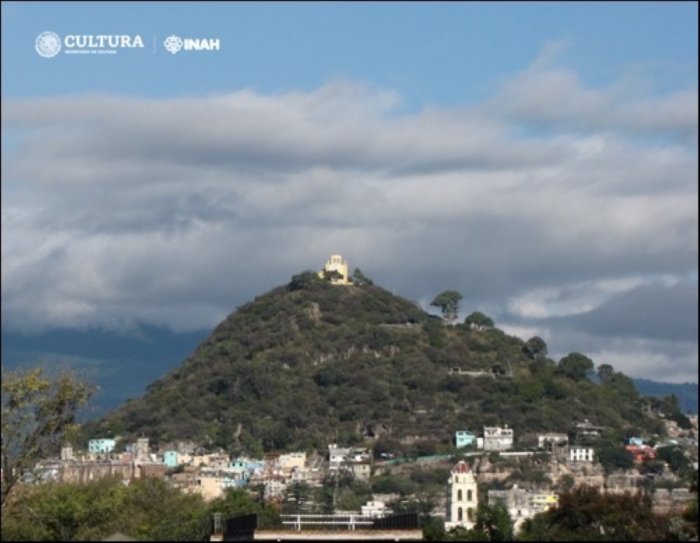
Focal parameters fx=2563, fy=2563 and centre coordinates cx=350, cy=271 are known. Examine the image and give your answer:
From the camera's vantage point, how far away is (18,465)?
8381 centimetres

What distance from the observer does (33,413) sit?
83.6 m

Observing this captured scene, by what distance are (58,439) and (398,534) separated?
1505cm

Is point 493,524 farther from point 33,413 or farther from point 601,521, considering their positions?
point 33,413

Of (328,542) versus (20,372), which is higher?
(20,372)

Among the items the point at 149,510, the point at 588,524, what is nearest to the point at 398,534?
the point at 588,524

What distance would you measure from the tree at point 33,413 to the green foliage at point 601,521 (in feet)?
56.8

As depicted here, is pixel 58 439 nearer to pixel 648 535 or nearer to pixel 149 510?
pixel 648 535

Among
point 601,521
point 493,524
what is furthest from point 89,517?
point 493,524

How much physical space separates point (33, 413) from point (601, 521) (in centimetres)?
2713

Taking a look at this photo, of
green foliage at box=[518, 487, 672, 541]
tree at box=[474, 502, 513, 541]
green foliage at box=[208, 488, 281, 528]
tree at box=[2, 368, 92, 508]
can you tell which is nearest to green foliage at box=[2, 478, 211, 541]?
green foliage at box=[208, 488, 281, 528]

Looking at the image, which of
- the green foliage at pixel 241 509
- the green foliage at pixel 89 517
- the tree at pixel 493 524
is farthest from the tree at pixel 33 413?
the tree at pixel 493 524

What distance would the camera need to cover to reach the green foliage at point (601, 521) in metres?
92.6

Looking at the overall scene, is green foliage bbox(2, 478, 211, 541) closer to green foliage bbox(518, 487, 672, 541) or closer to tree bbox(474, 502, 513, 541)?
tree bbox(474, 502, 513, 541)

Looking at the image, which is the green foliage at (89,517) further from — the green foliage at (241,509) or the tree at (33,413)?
the tree at (33,413)
